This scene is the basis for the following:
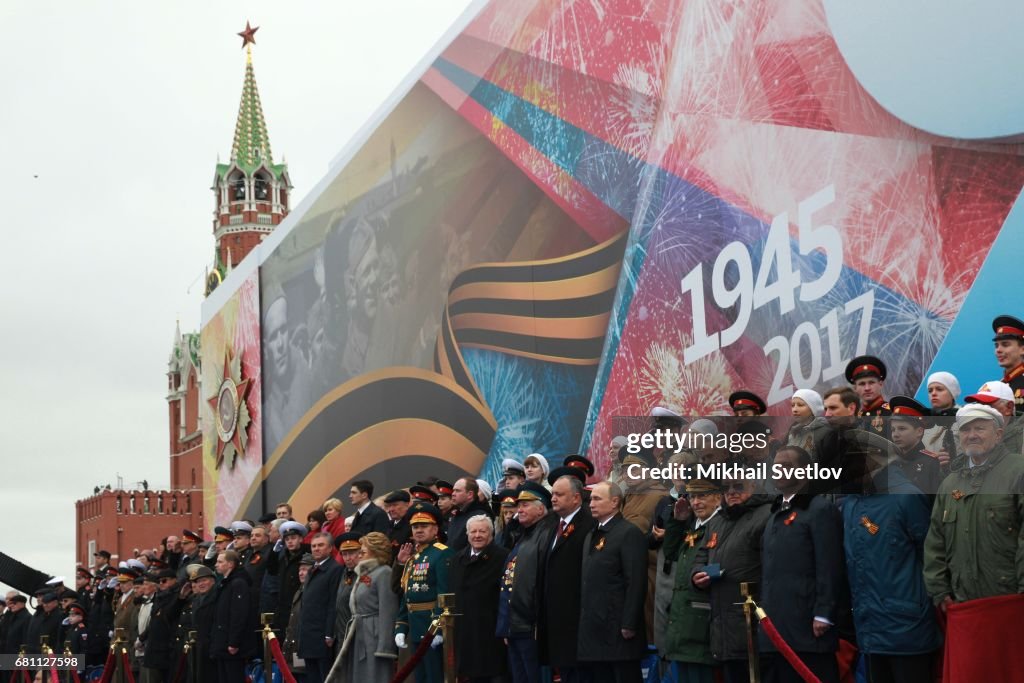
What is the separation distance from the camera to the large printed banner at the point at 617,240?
406 inches

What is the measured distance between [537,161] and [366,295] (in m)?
5.46

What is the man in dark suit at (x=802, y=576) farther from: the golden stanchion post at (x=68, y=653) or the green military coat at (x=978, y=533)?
the golden stanchion post at (x=68, y=653)

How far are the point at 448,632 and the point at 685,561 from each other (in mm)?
1839

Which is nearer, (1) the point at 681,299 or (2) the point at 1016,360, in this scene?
(2) the point at 1016,360

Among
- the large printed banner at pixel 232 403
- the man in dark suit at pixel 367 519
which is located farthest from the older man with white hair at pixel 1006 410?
the large printed banner at pixel 232 403

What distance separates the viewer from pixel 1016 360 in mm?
7844

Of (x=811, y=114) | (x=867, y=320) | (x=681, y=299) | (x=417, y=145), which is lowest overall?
(x=867, y=320)

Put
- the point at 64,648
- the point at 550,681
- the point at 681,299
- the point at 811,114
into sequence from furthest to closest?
the point at 64,648, the point at 681,299, the point at 811,114, the point at 550,681

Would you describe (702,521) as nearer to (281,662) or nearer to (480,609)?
(480,609)

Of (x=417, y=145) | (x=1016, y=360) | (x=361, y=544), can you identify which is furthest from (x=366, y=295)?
(x=1016, y=360)

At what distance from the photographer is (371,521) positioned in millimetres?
12547

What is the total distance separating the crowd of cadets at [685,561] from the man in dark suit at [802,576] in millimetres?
11

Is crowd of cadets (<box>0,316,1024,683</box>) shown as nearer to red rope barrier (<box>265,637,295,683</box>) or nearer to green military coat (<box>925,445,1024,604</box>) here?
green military coat (<box>925,445,1024,604</box>)

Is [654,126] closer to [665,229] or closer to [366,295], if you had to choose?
[665,229]
